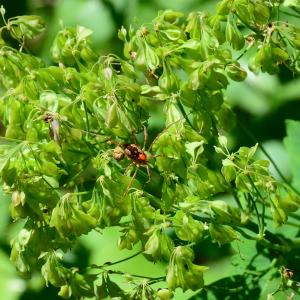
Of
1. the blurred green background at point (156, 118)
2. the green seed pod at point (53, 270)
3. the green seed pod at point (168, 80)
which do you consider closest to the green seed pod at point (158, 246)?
the green seed pod at point (53, 270)

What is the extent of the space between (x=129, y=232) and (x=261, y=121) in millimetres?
1725

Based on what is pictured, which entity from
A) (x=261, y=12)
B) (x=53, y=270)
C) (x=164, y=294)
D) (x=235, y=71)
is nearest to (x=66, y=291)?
(x=53, y=270)

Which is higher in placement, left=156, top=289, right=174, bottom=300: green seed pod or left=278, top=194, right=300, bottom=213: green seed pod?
left=278, top=194, right=300, bottom=213: green seed pod

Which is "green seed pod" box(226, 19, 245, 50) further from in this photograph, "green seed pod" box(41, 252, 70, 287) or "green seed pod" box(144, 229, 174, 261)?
"green seed pod" box(41, 252, 70, 287)

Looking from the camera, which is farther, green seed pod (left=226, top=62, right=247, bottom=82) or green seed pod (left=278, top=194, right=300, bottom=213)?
green seed pod (left=226, top=62, right=247, bottom=82)

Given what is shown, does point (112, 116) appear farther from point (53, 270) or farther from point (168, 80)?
point (53, 270)

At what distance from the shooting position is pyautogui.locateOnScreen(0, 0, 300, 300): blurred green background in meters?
3.01

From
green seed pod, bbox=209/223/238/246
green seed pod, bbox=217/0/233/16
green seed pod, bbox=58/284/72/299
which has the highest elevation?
green seed pod, bbox=217/0/233/16

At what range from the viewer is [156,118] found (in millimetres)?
3197

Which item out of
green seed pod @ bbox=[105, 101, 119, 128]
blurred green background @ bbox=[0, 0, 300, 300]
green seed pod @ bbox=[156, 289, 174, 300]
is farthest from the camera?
blurred green background @ bbox=[0, 0, 300, 300]

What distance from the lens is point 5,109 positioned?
181 cm

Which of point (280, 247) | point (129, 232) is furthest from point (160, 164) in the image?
point (280, 247)

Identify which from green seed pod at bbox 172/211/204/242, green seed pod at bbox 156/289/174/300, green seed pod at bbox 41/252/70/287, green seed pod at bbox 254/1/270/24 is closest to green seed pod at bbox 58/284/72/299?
green seed pod at bbox 41/252/70/287

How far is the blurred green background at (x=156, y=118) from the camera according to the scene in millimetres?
3012
